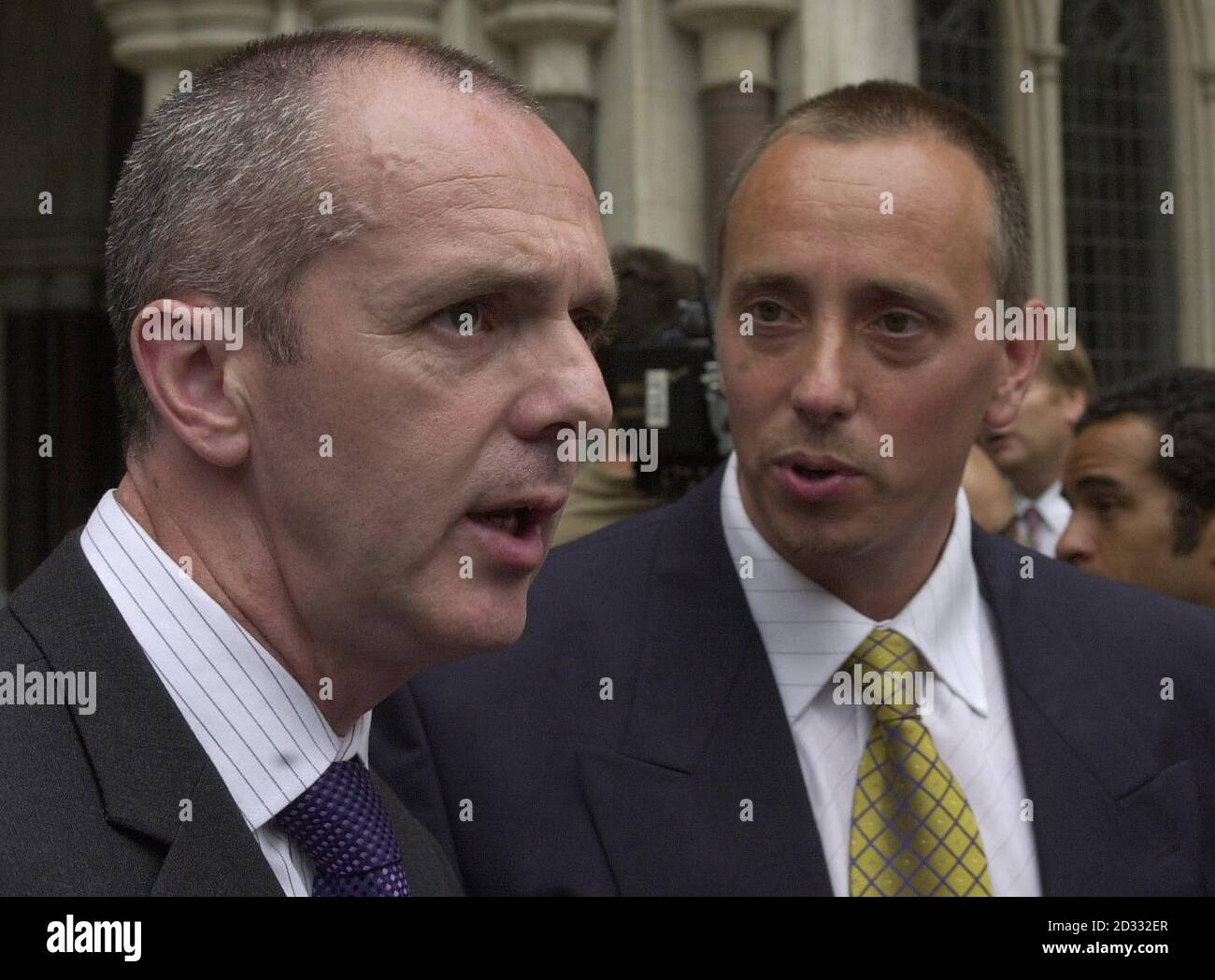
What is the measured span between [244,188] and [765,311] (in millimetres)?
1064

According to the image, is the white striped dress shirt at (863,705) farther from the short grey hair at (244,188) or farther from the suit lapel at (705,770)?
the short grey hair at (244,188)

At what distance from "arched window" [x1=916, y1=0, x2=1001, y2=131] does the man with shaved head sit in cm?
834

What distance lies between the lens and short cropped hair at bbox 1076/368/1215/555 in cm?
351

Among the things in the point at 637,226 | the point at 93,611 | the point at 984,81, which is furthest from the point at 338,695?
the point at 984,81

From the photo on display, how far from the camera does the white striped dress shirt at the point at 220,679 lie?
5.06 feet

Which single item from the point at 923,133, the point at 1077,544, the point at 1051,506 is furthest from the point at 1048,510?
the point at 923,133

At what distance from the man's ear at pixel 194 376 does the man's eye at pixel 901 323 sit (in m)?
1.15

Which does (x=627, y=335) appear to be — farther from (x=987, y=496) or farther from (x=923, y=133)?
(x=923, y=133)

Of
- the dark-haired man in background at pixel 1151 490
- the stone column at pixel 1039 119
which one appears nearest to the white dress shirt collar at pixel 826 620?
the dark-haired man in background at pixel 1151 490

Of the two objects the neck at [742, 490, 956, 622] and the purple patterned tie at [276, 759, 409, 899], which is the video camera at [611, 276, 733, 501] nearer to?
the neck at [742, 490, 956, 622]

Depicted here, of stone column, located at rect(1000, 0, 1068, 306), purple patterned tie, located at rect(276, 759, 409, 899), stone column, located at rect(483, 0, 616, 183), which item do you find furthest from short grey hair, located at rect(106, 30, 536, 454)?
stone column, located at rect(1000, 0, 1068, 306)

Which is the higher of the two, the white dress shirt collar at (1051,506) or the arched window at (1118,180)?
the arched window at (1118,180)
